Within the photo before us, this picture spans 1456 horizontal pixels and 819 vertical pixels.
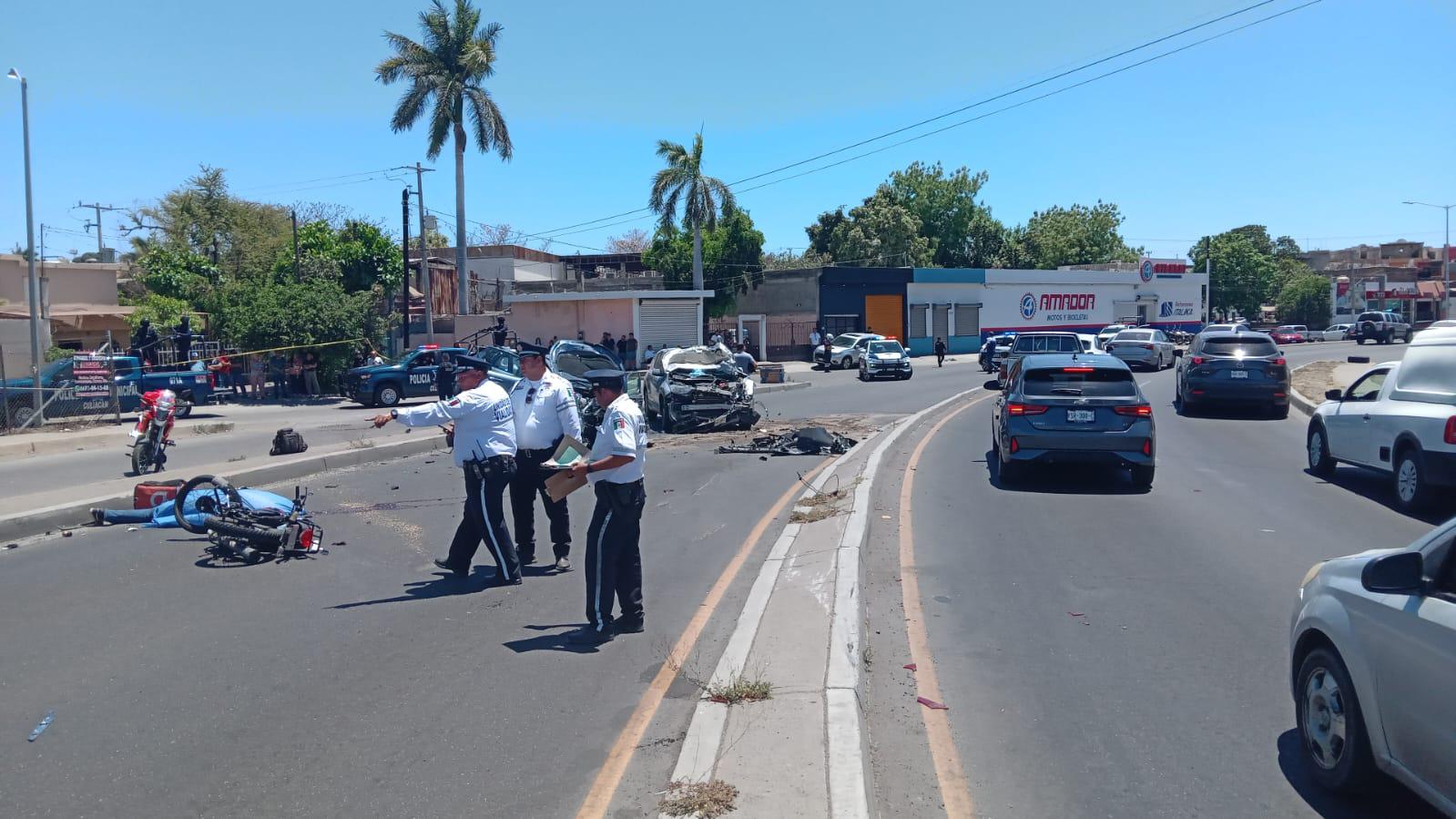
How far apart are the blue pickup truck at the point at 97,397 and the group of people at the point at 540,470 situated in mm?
14992

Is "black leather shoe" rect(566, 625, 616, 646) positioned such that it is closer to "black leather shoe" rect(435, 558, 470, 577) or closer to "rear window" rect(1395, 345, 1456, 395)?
"black leather shoe" rect(435, 558, 470, 577)

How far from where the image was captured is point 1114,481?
42.7 feet

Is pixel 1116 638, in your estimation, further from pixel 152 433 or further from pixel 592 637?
pixel 152 433

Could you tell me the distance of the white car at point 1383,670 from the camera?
11.7 ft

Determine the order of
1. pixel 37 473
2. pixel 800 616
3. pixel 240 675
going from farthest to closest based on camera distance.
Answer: pixel 37 473
pixel 800 616
pixel 240 675

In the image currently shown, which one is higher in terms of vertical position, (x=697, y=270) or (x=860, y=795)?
(x=697, y=270)

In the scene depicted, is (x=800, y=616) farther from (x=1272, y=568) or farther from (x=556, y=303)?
(x=556, y=303)

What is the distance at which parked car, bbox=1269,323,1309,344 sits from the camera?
214 ft

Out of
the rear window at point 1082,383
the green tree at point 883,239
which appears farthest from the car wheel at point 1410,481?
the green tree at point 883,239

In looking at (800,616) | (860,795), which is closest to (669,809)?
(860,795)

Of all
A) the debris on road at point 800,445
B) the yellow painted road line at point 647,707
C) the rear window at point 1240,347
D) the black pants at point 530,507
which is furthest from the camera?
the rear window at point 1240,347

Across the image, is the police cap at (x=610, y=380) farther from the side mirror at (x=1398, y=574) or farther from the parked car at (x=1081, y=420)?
the parked car at (x=1081, y=420)

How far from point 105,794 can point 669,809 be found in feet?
8.05


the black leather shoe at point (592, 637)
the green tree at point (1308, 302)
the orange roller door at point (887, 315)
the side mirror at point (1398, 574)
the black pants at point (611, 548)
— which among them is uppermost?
the green tree at point (1308, 302)
